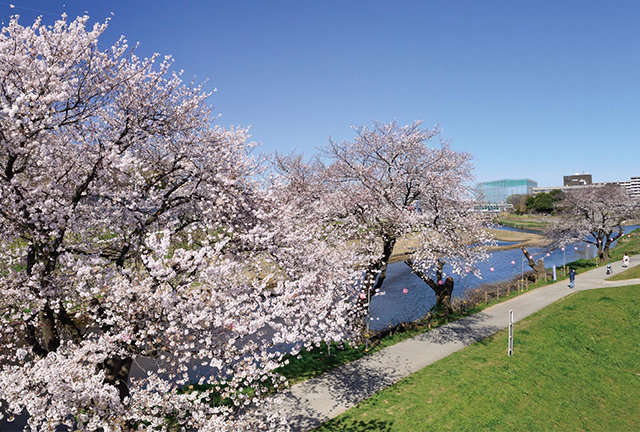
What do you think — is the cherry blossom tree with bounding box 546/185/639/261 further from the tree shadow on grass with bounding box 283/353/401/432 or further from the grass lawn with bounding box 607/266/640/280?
the tree shadow on grass with bounding box 283/353/401/432

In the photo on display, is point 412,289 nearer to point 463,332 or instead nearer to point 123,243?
point 463,332

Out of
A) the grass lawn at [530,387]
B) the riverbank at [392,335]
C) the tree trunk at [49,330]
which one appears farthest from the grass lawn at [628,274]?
the tree trunk at [49,330]

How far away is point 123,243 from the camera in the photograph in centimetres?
867

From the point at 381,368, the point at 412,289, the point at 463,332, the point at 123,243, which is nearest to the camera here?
the point at 123,243

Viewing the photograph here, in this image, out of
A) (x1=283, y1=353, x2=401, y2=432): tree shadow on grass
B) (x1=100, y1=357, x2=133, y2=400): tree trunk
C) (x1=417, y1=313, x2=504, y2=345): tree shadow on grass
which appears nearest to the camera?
(x1=100, y1=357, x2=133, y2=400): tree trunk

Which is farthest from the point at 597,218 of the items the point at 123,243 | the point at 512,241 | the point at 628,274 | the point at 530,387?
the point at 123,243

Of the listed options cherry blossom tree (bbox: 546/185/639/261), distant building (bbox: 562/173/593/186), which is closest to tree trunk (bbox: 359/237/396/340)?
cherry blossom tree (bbox: 546/185/639/261)

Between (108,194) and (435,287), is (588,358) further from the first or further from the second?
(108,194)

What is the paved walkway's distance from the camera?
10984mm

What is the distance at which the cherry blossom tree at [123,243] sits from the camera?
260 inches

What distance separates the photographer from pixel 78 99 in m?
7.81

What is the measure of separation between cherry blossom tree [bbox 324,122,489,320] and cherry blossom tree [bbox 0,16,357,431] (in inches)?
287

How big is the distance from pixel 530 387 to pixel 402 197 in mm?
9649

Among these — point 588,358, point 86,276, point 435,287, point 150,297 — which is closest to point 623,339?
point 588,358
